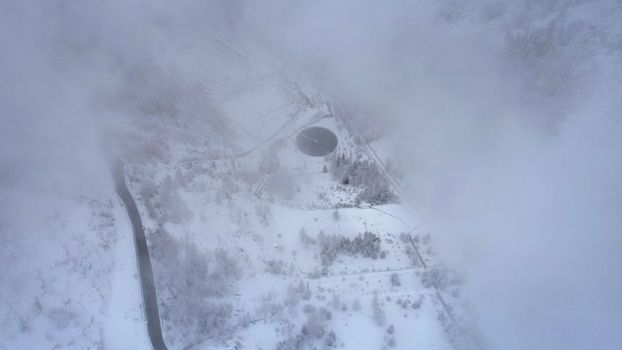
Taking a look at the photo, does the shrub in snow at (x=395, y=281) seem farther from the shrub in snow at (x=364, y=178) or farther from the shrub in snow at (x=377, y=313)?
the shrub in snow at (x=364, y=178)

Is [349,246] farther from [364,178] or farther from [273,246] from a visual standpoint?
[364,178]

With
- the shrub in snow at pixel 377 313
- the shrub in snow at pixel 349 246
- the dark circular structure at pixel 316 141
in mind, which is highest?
the dark circular structure at pixel 316 141

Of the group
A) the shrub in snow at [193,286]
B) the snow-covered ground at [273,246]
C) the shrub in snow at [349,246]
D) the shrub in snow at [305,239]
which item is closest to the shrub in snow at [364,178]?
the snow-covered ground at [273,246]

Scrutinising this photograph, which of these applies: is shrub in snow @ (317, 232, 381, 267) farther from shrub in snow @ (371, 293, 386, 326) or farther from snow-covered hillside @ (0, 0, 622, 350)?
shrub in snow @ (371, 293, 386, 326)

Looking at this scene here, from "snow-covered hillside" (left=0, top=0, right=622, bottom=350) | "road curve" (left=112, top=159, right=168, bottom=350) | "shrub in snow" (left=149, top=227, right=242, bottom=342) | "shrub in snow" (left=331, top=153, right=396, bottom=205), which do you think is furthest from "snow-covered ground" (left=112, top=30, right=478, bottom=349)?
"road curve" (left=112, top=159, right=168, bottom=350)

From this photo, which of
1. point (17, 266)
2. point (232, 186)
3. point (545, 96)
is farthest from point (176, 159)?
point (545, 96)
